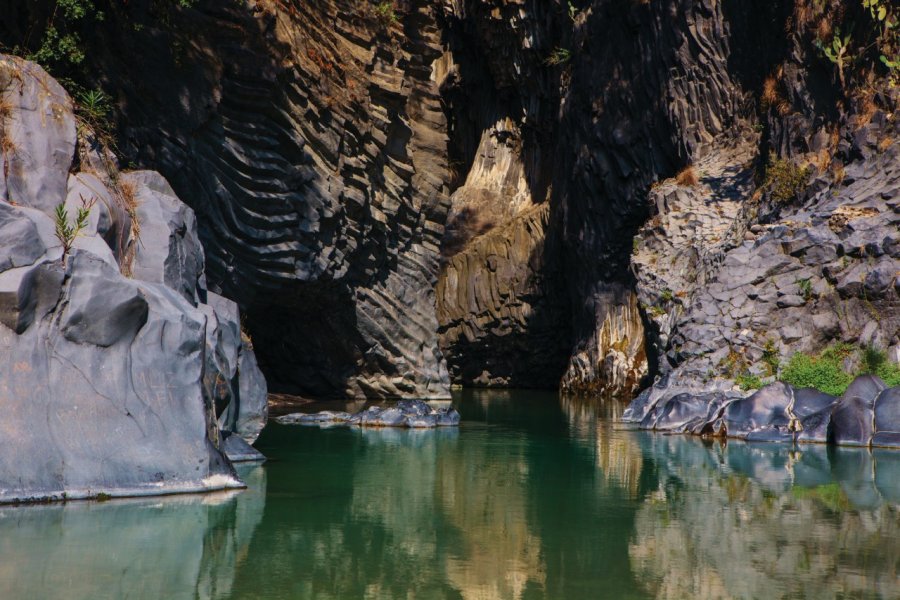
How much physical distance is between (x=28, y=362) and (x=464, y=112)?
2965 cm

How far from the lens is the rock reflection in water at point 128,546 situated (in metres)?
5.34

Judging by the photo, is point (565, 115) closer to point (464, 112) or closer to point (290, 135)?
point (464, 112)

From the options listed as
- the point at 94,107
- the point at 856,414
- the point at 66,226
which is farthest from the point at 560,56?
the point at 66,226

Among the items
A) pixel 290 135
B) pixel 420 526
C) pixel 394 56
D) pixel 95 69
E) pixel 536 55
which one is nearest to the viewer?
pixel 420 526

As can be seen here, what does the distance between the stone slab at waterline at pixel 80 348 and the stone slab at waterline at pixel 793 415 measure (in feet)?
26.9

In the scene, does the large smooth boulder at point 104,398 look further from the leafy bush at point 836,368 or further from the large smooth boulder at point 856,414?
the leafy bush at point 836,368

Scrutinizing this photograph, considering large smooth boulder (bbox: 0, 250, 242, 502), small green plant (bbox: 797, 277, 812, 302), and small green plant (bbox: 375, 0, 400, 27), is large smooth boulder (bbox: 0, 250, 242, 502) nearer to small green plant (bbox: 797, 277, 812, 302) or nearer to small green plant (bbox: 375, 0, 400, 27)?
small green plant (bbox: 797, 277, 812, 302)

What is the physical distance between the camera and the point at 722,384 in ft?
57.1

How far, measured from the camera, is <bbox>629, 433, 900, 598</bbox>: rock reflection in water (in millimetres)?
5738

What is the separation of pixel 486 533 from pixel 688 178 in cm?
1818

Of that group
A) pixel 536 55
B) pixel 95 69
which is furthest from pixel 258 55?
pixel 536 55

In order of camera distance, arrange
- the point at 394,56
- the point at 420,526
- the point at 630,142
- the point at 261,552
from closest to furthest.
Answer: the point at 261,552, the point at 420,526, the point at 394,56, the point at 630,142

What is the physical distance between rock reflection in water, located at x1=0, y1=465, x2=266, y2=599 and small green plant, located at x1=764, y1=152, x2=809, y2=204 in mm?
15007

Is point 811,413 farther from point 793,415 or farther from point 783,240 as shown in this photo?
point 783,240
